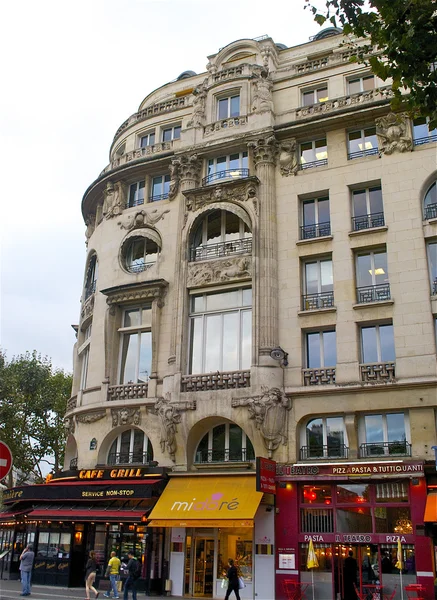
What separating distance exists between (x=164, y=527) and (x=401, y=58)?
18918 millimetres

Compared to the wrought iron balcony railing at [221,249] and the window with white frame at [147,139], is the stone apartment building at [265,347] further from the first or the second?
the window with white frame at [147,139]

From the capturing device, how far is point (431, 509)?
64.6 feet

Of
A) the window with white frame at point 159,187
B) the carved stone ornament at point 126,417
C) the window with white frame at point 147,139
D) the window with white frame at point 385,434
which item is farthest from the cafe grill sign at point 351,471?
the window with white frame at point 147,139

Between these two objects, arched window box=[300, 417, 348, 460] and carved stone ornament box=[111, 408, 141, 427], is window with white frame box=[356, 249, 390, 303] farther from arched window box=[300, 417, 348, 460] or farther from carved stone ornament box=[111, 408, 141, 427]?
carved stone ornament box=[111, 408, 141, 427]

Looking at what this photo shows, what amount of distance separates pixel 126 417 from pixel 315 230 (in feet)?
37.5

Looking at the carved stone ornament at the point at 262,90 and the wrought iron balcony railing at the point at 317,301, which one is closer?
the wrought iron balcony railing at the point at 317,301

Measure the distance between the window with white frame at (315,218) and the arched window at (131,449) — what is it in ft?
36.9

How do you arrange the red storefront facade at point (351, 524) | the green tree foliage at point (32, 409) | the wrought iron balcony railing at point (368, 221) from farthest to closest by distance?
the green tree foliage at point (32, 409) < the wrought iron balcony railing at point (368, 221) < the red storefront facade at point (351, 524)

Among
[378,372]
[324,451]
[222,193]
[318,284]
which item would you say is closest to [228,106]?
[222,193]

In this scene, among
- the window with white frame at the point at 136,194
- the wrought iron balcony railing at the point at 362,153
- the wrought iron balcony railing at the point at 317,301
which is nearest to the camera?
the wrought iron balcony railing at the point at 317,301

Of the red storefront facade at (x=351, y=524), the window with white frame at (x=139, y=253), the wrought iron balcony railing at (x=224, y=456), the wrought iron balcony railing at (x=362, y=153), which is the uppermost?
the wrought iron balcony railing at (x=362, y=153)

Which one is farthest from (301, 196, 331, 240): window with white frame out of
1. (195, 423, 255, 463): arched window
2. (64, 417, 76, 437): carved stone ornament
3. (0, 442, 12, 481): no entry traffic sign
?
(0, 442, 12, 481): no entry traffic sign

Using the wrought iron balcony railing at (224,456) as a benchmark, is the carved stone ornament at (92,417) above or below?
above

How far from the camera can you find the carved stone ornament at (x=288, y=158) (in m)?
27.7
